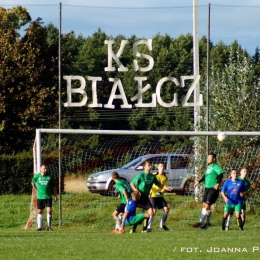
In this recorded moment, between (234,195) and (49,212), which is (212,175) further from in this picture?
(49,212)

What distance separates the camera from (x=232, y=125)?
24.7 metres

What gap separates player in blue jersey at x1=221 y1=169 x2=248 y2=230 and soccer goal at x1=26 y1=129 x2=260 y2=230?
1944 millimetres

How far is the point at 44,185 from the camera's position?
70.0 feet

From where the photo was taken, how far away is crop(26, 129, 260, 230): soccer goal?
23.0 meters

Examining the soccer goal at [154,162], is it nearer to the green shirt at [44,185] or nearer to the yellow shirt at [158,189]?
the green shirt at [44,185]

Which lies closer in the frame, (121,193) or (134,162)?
(121,193)

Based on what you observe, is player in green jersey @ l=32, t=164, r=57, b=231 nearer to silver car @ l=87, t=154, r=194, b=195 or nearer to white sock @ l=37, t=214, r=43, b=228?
white sock @ l=37, t=214, r=43, b=228

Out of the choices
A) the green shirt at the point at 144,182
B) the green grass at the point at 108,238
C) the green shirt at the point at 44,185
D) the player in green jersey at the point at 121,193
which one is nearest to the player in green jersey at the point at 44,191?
the green shirt at the point at 44,185

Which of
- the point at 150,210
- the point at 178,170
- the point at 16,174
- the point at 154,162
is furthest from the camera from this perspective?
the point at 16,174

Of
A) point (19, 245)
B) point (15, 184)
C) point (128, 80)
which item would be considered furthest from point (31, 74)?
point (128, 80)

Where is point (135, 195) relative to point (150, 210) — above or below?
above

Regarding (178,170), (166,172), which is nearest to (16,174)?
(166,172)

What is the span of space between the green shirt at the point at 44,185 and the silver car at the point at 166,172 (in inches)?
88.5

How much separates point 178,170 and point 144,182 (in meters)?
3.76
